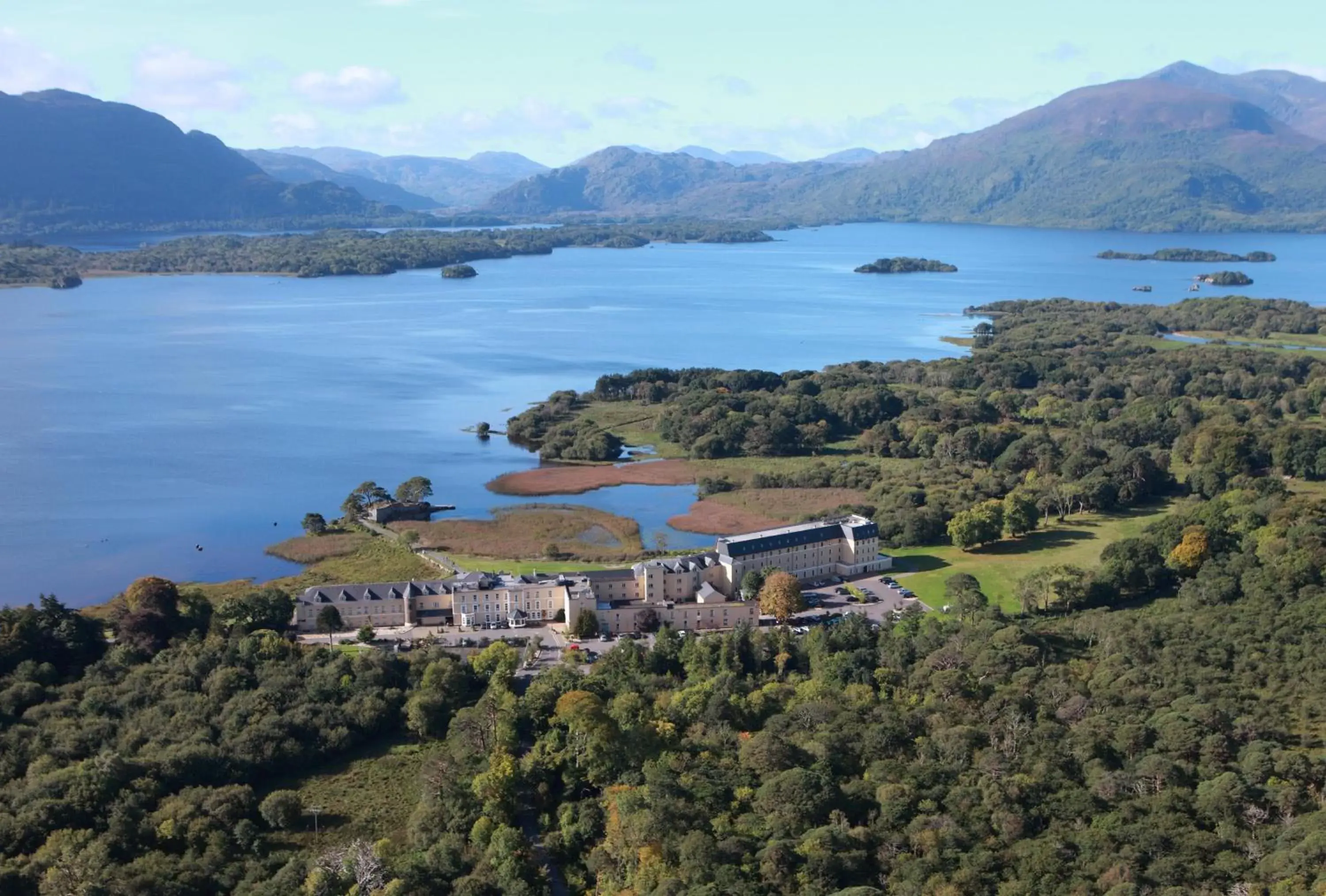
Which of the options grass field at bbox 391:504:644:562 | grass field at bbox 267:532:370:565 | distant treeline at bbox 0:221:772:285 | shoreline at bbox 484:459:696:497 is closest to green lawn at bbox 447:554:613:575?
grass field at bbox 391:504:644:562

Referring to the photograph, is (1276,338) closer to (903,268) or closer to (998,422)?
(998,422)

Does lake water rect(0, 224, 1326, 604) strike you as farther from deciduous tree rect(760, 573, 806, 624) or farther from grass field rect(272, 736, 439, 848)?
grass field rect(272, 736, 439, 848)

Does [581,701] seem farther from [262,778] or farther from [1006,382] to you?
[1006,382]

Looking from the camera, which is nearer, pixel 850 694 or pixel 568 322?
pixel 850 694

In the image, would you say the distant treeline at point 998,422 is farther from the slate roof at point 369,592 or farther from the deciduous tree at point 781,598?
the slate roof at point 369,592

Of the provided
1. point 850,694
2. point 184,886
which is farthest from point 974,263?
point 184,886

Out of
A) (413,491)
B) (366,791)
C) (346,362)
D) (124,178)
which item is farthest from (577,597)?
(124,178)

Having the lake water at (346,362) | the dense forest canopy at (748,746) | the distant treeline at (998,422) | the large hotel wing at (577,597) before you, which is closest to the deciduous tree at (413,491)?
the lake water at (346,362)
